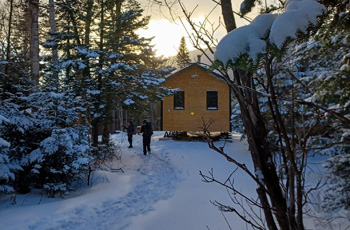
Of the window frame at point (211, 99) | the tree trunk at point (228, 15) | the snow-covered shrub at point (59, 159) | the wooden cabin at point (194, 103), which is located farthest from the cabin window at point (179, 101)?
the tree trunk at point (228, 15)

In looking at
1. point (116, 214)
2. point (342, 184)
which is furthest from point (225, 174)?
point (116, 214)

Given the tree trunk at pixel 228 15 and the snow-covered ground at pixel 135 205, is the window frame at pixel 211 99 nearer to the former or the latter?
the snow-covered ground at pixel 135 205

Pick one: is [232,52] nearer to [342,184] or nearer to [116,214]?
[116,214]

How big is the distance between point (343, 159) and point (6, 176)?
6.71 m

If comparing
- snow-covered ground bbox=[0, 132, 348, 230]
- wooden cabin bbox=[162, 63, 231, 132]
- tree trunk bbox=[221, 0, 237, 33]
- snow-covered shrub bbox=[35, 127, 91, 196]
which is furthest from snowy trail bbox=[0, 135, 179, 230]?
wooden cabin bbox=[162, 63, 231, 132]

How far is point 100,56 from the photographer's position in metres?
11.0

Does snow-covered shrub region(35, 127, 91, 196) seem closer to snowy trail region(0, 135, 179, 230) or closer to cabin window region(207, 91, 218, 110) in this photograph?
snowy trail region(0, 135, 179, 230)

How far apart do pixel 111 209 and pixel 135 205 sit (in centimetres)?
60

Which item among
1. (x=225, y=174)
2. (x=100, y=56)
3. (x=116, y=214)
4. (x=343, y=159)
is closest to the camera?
(x=343, y=159)

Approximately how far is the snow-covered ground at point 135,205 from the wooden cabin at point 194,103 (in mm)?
8415

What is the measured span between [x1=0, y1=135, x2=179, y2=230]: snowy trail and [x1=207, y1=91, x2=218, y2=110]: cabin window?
1009cm

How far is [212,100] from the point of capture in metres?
17.8

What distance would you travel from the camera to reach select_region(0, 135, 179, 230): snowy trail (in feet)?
14.4

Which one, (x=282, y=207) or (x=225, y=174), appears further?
(x=225, y=174)
